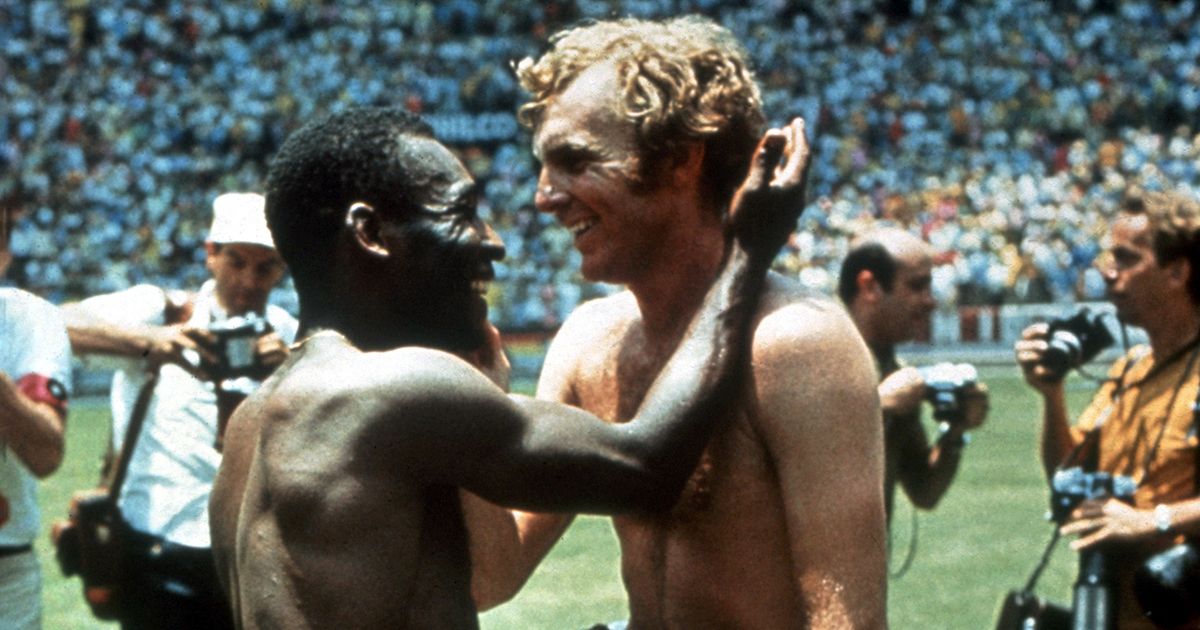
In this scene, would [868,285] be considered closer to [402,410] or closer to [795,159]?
[795,159]

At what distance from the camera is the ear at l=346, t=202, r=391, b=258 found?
2.67m

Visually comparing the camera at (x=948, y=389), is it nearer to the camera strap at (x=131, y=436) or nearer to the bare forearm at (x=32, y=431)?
the camera strap at (x=131, y=436)

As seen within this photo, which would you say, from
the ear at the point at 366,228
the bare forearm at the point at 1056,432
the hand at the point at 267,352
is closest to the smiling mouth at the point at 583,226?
the ear at the point at 366,228

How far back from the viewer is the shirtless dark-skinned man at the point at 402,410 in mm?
2520

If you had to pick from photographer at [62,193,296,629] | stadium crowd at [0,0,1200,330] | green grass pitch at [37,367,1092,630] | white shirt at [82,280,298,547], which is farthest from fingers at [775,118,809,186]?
stadium crowd at [0,0,1200,330]

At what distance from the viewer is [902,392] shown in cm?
541

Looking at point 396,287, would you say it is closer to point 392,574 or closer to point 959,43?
point 392,574

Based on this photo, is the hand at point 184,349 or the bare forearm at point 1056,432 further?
the bare forearm at point 1056,432

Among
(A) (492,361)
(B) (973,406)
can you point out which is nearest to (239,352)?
(A) (492,361)

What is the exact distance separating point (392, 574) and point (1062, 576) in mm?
7991

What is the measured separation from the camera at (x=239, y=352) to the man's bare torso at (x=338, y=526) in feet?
7.61

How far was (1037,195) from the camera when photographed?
1112 inches

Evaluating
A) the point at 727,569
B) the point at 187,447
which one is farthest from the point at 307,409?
the point at 187,447

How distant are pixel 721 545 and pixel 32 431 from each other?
252cm
